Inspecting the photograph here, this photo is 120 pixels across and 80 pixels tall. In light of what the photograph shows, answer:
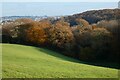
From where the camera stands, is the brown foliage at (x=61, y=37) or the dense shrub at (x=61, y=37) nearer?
the dense shrub at (x=61, y=37)

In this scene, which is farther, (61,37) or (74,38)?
(61,37)

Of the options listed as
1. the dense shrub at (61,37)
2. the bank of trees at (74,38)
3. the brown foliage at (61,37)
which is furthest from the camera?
the brown foliage at (61,37)

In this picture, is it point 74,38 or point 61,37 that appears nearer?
point 74,38

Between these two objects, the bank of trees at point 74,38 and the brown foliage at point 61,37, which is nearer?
the bank of trees at point 74,38

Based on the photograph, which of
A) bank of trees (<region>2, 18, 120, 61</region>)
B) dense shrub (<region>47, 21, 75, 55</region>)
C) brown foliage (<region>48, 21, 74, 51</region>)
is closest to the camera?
bank of trees (<region>2, 18, 120, 61</region>)

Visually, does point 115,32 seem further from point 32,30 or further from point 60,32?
point 32,30

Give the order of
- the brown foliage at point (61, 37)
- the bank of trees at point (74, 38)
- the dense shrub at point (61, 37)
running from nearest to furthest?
1. the bank of trees at point (74, 38)
2. the dense shrub at point (61, 37)
3. the brown foliage at point (61, 37)

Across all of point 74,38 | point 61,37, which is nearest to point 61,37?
point 61,37

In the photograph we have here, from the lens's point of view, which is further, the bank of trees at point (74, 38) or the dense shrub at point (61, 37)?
the dense shrub at point (61, 37)

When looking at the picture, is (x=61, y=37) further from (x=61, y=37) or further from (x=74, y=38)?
(x=74, y=38)

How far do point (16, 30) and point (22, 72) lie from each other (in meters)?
44.6

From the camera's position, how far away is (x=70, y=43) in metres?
55.3

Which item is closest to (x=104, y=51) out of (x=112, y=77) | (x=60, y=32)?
(x=60, y=32)

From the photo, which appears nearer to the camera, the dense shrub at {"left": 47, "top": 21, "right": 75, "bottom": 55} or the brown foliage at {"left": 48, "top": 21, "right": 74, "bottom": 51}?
the dense shrub at {"left": 47, "top": 21, "right": 75, "bottom": 55}
